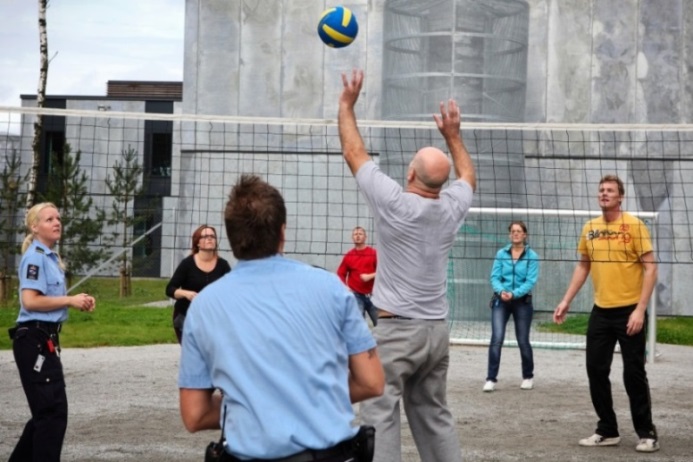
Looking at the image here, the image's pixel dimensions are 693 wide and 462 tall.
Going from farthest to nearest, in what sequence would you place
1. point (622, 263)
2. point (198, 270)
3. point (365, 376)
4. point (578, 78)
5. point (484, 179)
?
Answer: point (578, 78), point (484, 179), point (198, 270), point (622, 263), point (365, 376)

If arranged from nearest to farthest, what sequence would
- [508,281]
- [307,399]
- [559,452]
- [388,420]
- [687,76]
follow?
[307,399] < [388,420] < [559,452] < [508,281] < [687,76]

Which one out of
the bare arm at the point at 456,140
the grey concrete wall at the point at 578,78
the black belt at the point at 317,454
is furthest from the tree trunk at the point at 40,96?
the black belt at the point at 317,454

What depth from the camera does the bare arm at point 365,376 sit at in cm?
386

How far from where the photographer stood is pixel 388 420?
235 inches

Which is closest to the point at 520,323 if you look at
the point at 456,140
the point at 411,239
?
the point at 456,140

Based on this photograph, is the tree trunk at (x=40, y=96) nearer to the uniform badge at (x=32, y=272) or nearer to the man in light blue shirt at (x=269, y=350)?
the uniform badge at (x=32, y=272)

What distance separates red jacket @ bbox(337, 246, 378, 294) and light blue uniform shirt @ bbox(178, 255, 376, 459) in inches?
423

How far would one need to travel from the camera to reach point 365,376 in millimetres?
3873

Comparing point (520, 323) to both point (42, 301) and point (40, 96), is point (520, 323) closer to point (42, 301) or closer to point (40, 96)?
point (42, 301)

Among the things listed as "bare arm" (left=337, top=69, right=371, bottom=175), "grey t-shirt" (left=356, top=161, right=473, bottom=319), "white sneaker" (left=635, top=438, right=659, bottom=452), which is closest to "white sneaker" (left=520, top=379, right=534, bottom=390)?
"white sneaker" (left=635, top=438, right=659, bottom=452)

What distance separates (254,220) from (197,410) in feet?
2.09

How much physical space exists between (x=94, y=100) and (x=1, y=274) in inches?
871

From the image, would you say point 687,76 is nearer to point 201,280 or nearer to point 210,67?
point 210,67

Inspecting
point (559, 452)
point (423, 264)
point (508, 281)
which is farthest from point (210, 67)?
point (423, 264)
